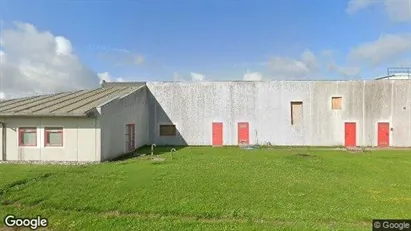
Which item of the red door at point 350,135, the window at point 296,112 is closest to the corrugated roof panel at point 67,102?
the window at point 296,112

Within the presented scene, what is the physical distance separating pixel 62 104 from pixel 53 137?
107 inches

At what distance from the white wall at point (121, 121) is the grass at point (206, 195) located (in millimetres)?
2727

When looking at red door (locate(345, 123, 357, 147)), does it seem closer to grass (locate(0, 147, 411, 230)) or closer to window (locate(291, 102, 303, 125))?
window (locate(291, 102, 303, 125))

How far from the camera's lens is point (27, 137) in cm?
1864

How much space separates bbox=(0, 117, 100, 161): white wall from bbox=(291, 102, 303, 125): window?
16.4 m

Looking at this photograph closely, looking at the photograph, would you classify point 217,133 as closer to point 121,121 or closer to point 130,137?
point 130,137

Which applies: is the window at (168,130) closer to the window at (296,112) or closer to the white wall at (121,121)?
the white wall at (121,121)

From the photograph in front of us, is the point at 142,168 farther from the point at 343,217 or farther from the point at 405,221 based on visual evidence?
the point at 405,221

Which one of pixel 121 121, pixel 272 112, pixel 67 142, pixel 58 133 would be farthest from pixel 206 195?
pixel 272 112

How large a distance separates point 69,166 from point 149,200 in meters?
8.25

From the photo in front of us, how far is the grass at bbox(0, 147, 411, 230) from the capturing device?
326 inches

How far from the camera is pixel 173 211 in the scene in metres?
9.02

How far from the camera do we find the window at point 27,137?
18.6 metres

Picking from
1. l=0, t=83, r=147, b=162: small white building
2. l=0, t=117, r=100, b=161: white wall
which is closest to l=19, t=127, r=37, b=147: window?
l=0, t=83, r=147, b=162: small white building
